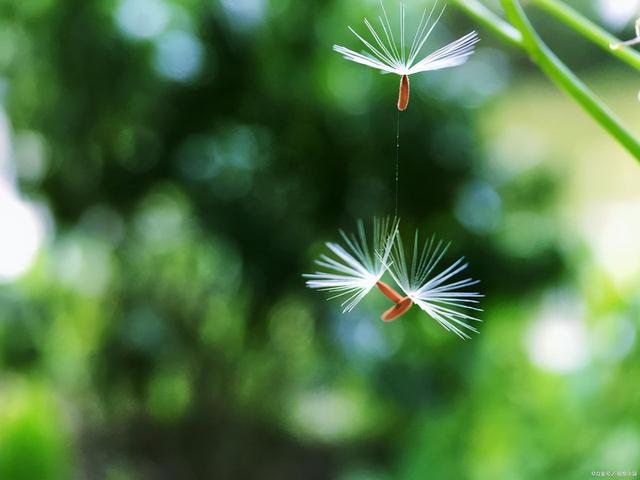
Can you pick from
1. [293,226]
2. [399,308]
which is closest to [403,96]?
[399,308]

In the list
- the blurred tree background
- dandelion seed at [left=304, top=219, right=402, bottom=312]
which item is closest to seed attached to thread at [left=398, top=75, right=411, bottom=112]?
dandelion seed at [left=304, top=219, right=402, bottom=312]

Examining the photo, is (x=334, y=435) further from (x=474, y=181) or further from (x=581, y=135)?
(x=581, y=135)

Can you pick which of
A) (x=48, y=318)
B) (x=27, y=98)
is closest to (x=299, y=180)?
(x=27, y=98)

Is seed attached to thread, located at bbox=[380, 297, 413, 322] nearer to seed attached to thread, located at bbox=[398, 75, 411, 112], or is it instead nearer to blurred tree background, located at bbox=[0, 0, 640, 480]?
seed attached to thread, located at bbox=[398, 75, 411, 112]

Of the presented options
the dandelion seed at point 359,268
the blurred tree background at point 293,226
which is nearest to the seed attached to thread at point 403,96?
the dandelion seed at point 359,268

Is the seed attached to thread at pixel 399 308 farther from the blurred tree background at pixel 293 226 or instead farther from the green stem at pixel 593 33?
the blurred tree background at pixel 293 226

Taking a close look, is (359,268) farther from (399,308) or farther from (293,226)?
(293,226)
